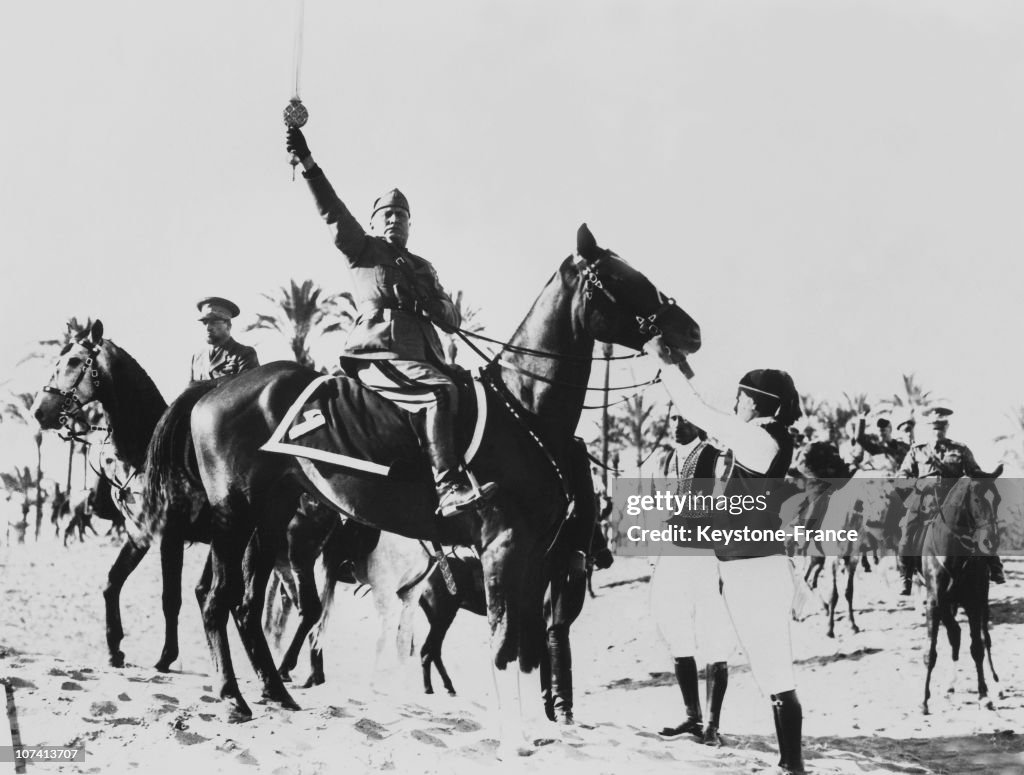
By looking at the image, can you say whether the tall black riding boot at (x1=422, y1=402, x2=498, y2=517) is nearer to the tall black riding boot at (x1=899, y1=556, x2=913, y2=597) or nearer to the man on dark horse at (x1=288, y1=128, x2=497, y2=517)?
the man on dark horse at (x1=288, y1=128, x2=497, y2=517)

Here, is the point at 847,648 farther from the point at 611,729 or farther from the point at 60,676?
the point at 60,676

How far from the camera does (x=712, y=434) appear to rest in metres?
6.46

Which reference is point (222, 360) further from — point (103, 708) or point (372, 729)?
point (372, 729)

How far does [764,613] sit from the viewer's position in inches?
256

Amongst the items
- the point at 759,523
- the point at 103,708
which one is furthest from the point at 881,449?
the point at 103,708

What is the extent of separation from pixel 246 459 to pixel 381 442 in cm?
95

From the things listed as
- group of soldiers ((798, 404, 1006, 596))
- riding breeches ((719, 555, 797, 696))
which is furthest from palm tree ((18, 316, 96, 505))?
group of soldiers ((798, 404, 1006, 596))

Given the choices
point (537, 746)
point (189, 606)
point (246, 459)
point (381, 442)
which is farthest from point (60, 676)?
point (537, 746)

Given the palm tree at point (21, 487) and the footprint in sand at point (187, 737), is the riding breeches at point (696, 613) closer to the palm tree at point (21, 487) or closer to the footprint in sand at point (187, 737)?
the footprint in sand at point (187, 737)

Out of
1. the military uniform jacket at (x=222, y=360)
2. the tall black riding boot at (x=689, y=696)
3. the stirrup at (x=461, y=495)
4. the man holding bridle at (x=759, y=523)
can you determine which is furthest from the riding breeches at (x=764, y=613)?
the military uniform jacket at (x=222, y=360)

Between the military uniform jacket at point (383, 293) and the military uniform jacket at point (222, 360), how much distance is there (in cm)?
164

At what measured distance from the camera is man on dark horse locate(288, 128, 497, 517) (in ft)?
19.9

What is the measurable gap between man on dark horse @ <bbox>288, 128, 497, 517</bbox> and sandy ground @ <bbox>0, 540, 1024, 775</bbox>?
153 cm

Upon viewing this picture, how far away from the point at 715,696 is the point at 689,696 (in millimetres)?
181
